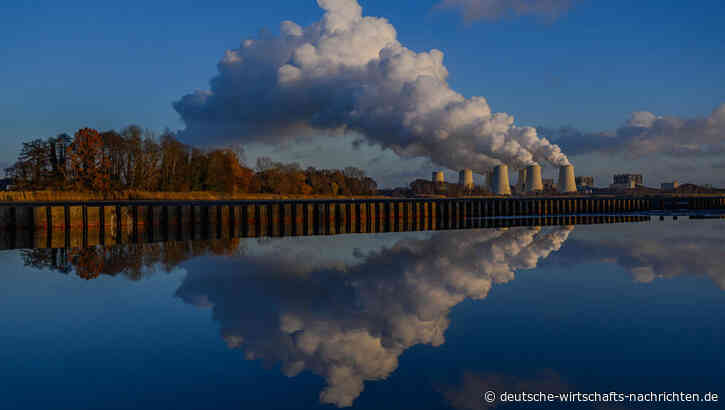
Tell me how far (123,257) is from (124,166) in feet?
148

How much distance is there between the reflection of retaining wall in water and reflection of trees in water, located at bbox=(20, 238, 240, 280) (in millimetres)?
1974

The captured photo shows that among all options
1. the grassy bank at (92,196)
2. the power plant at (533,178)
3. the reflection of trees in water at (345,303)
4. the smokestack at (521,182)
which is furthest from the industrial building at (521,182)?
the reflection of trees in water at (345,303)

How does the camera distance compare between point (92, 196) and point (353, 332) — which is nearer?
point (353, 332)

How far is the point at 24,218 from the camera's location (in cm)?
2264

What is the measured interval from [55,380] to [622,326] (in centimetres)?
659

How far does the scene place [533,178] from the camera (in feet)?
160

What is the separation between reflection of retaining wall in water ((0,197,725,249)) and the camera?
2072cm

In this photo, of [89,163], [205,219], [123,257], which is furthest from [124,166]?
[123,257]

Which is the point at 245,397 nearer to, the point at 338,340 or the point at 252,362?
the point at 252,362

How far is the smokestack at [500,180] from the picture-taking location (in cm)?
5016

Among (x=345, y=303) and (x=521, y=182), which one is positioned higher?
(x=521, y=182)

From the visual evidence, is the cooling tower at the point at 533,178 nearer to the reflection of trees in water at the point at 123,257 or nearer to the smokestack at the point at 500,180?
the smokestack at the point at 500,180

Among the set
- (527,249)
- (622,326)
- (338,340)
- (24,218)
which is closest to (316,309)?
(338,340)

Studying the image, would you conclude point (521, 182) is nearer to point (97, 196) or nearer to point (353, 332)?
point (97, 196)
